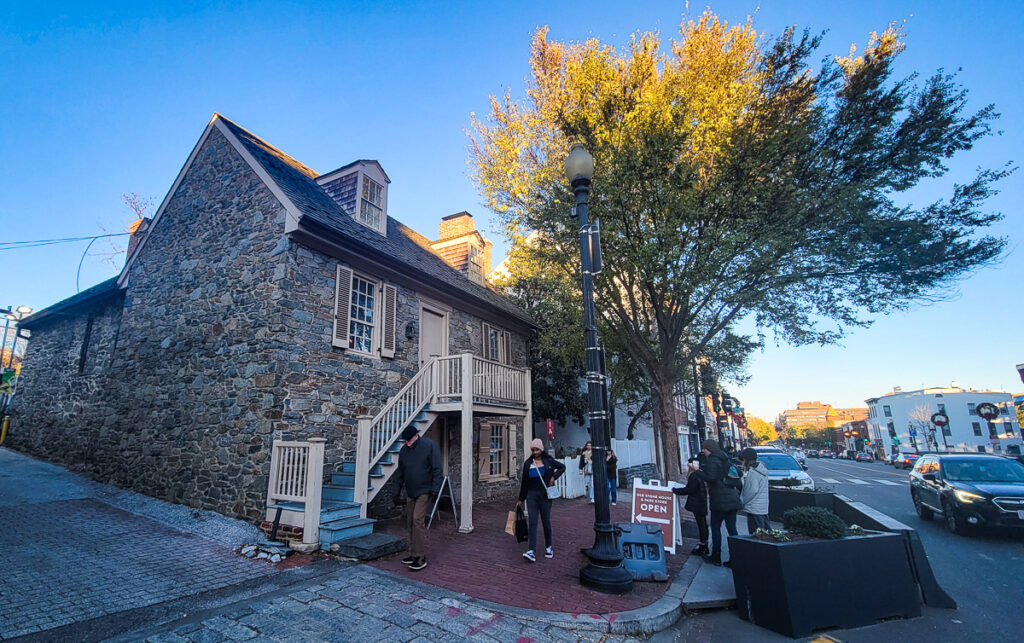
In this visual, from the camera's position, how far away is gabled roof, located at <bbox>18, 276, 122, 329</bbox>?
1169cm

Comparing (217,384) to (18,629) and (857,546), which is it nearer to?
(18,629)

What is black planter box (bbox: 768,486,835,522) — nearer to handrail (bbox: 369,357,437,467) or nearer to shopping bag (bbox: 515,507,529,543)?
shopping bag (bbox: 515,507,529,543)

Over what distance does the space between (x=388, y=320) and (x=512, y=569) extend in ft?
19.7

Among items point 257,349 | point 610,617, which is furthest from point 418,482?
point 257,349

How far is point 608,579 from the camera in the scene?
527 centimetres

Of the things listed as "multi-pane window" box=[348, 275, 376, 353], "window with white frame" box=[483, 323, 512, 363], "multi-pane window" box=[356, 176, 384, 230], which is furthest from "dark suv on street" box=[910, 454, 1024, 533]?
"multi-pane window" box=[356, 176, 384, 230]

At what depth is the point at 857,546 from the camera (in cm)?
470

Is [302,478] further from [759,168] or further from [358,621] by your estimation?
[759,168]

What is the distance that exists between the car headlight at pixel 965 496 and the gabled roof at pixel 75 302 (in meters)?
18.9

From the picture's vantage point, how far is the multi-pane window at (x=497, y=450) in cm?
1332

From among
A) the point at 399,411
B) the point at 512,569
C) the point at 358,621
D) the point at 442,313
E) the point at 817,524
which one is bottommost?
the point at 512,569

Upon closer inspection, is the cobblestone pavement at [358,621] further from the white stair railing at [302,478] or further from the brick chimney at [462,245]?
the brick chimney at [462,245]

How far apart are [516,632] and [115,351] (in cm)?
1190

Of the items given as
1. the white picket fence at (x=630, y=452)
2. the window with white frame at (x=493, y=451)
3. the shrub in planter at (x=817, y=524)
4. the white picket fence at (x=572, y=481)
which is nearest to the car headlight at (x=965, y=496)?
the shrub in planter at (x=817, y=524)
